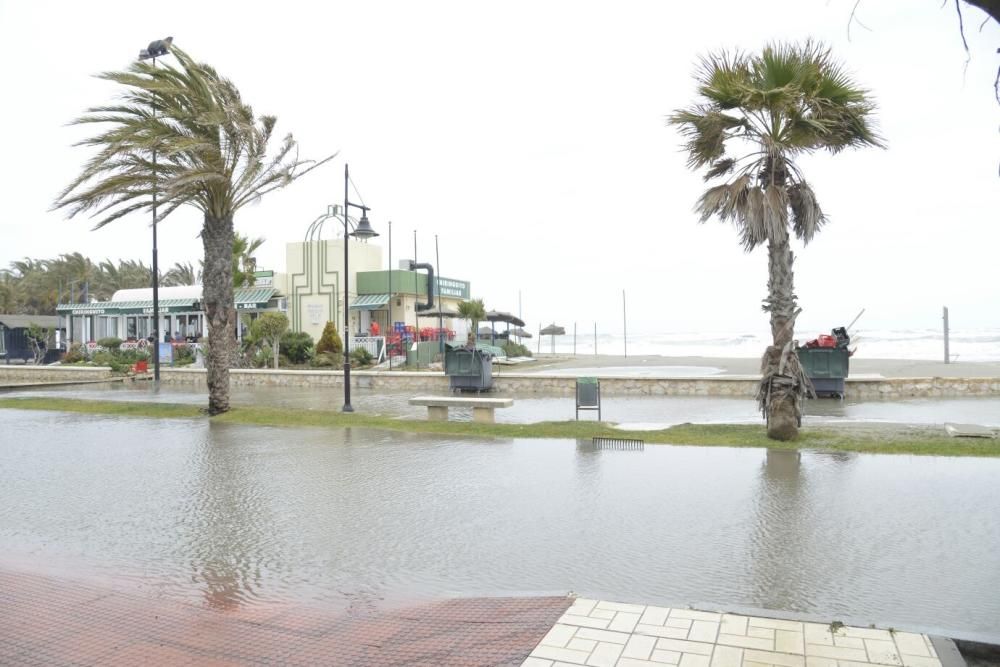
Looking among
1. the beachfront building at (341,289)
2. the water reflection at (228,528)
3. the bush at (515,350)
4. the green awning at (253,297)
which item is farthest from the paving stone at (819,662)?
the green awning at (253,297)

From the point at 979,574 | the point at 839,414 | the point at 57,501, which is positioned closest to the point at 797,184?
the point at 839,414

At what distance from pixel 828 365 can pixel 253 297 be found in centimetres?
2648

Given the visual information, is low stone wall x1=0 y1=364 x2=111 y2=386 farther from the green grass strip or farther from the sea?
the sea

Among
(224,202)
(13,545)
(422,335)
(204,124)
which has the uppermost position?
(204,124)

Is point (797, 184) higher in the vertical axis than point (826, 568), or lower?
higher

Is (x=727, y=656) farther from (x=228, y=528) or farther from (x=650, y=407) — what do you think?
(x=650, y=407)

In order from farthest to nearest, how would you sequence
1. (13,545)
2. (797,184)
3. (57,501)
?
(797,184) → (57,501) → (13,545)

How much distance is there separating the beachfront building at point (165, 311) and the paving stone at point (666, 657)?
32.3 metres

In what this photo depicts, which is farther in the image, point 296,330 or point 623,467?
point 296,330

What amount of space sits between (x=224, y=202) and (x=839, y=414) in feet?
43.8

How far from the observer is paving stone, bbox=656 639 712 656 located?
3.74 m

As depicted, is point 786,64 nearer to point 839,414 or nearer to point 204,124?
point 839,414

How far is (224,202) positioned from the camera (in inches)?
626

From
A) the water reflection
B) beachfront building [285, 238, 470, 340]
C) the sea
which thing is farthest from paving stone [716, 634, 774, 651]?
beachfront building [285, 238, 470, 340]
